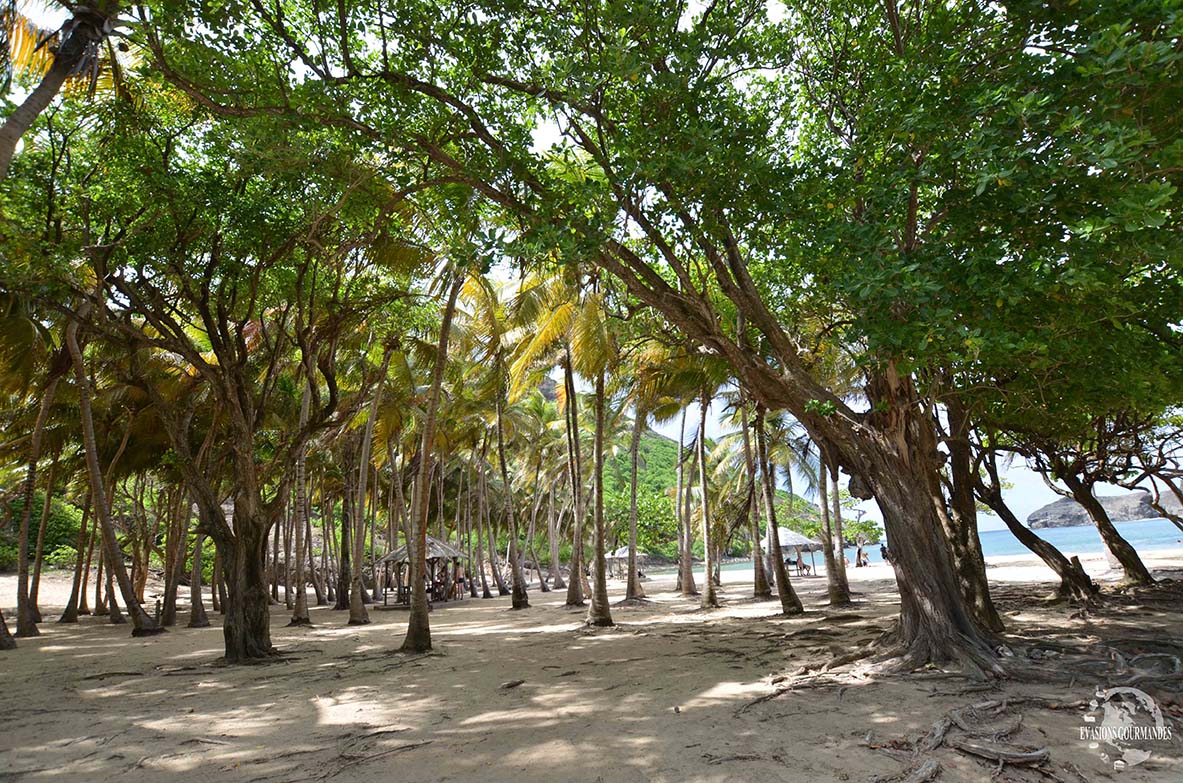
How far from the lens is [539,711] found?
6.03 meters

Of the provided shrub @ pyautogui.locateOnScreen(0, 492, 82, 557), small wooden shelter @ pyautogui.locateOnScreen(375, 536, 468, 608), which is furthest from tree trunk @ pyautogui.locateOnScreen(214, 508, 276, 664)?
shrub @ pyautogui.locateOnScreen(0, 492, 82, 557)

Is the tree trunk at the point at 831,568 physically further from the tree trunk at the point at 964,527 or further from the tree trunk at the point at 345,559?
the tree trunk at the point at 345,559

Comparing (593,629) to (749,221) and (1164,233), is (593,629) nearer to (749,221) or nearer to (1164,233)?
(749,221)

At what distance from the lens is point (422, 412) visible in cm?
1970

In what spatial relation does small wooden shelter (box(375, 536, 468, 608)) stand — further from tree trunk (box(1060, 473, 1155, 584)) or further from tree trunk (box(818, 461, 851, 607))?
tree trunk (box(1060, 473, 1155, 584))

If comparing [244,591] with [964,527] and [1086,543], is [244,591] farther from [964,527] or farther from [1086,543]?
[1086,543]

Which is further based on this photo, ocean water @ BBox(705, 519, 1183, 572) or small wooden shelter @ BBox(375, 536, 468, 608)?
ocean water @ BBox(705, 519, 1183, 572)

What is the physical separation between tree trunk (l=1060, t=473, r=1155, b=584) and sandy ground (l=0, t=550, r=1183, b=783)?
2516 millimetres

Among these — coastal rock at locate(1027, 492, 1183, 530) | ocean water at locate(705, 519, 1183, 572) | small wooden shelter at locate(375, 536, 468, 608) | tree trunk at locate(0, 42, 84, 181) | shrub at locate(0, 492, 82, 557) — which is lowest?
ocean water at locate(705, 519, 1183, 572)

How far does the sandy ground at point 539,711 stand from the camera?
4.42 m

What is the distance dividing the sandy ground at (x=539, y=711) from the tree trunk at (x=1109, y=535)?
2.52 metres

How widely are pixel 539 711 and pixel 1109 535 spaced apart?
45.6ft

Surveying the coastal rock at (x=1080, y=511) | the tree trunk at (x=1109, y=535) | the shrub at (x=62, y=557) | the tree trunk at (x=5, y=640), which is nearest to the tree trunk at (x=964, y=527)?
the tree trunk at (x=1109, y=535)

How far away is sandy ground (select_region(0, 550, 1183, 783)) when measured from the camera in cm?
442
